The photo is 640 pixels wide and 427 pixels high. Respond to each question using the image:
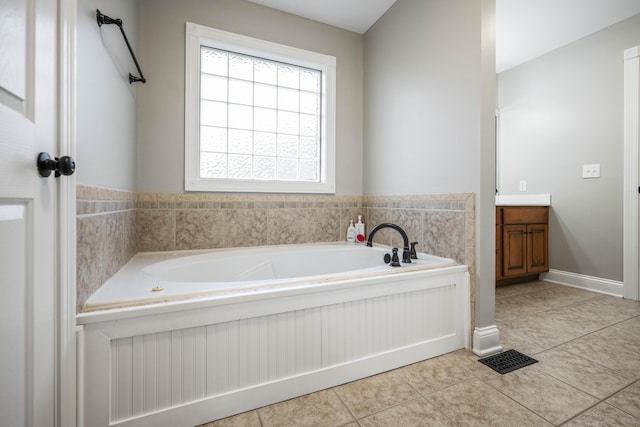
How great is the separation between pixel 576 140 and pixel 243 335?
11.7 ft

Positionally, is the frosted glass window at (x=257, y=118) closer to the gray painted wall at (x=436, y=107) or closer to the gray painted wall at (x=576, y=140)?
the gray painted wall at (x=436, y=107)

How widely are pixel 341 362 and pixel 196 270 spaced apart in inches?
41.1

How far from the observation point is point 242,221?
2143mm

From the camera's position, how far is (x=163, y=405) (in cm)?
100

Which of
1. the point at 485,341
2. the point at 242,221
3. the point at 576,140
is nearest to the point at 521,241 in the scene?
the point at 576,140

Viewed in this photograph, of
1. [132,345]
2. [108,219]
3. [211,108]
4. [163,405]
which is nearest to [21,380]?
[132,345]

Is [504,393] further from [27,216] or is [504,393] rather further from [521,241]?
[521,241]

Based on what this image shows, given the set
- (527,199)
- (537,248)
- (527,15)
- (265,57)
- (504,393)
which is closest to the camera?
(504,393)

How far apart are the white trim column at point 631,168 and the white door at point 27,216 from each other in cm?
380

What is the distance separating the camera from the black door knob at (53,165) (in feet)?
2.33

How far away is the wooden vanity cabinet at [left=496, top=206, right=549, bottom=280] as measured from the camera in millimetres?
2650

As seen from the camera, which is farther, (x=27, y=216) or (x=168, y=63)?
(x=168, y=63)

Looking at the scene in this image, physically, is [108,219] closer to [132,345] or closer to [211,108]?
[132,345]

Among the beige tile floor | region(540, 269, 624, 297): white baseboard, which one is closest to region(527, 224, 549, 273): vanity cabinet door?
region(540, 269, 624, 297): white baseboard
